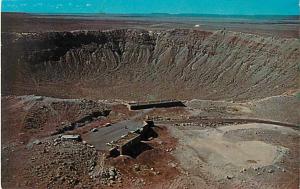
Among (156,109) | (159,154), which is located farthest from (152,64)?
(159,154)

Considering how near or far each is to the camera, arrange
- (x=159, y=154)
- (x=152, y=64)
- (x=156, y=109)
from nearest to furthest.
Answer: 1. (x=159, y=154)
2. (x=156, y=109)
3. (x=152, y=64)

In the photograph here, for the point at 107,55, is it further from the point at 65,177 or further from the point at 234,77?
the point at 65,177

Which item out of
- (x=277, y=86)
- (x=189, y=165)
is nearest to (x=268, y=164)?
(x=189, y=165)

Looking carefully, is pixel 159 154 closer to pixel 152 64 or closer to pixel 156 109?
pixel 156 109

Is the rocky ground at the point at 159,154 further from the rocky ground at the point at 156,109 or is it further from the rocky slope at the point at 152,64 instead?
the rocky slope at the point at 152,64

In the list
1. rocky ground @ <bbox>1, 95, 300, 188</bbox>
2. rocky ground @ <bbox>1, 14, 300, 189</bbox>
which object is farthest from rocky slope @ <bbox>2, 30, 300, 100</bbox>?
rocky ground @ <bbox>1, 95, 300, 188</bbox>

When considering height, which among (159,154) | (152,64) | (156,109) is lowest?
(152,64)

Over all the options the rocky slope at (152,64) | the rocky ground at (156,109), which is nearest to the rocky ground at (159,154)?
the rocky ground at (156,109)

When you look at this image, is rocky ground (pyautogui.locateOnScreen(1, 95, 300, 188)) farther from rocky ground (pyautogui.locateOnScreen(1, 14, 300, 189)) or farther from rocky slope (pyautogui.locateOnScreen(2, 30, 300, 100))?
rocky slope (pyautogui.locateOnScreen(2, 30, 300, 100))
